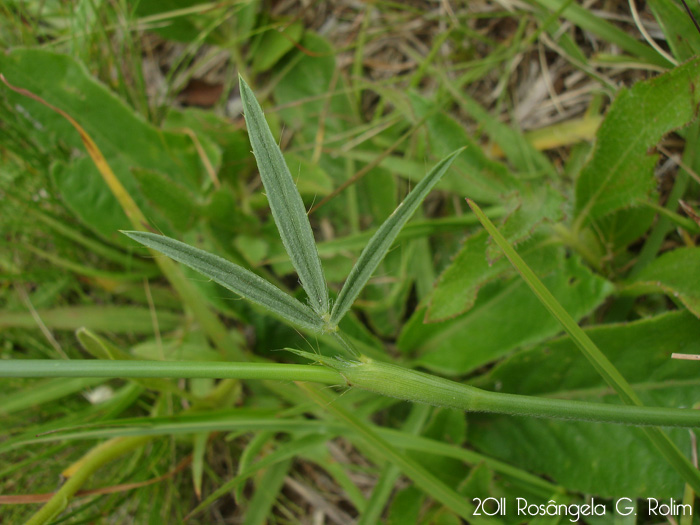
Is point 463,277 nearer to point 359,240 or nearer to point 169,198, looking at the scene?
point 359,240

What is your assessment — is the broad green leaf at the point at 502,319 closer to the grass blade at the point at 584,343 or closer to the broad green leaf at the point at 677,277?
the broad green leaf at the point at 677,277

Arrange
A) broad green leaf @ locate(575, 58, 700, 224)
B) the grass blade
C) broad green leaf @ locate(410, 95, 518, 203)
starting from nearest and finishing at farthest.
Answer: the grass blade → broad green leaf @ locate(575, 58, 700, 224) → broad green leaf @ locate(410, 95, 518, 203)

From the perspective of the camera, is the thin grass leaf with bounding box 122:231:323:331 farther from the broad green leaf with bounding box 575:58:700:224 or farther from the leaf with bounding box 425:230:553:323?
the broad green leaf with bounding box 575:58:700:224

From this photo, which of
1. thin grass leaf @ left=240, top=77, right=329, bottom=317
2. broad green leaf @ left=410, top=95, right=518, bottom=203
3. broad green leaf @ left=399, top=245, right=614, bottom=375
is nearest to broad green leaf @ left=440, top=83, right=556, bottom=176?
broad green leaf @ left=410, top=95, right=518, bottom=203

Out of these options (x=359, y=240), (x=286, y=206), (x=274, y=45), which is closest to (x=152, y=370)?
(x=286, y=206)

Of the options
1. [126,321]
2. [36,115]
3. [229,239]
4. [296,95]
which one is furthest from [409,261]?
[36,115]

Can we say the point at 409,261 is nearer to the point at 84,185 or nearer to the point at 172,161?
the point at 172,161

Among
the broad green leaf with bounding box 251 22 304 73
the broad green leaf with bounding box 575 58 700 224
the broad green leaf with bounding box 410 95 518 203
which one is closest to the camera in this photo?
the broad green leaf with bounding box 575 58 700 224
